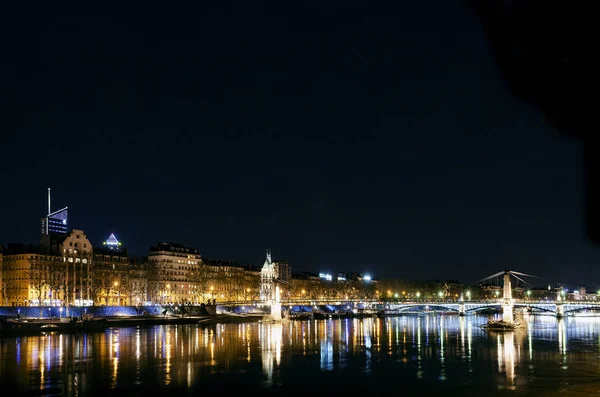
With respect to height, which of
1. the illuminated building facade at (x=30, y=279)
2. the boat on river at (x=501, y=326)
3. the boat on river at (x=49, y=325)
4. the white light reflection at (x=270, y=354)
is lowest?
the boat on river at (x=501, y=326)

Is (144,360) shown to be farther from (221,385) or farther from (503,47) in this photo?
(503,47)

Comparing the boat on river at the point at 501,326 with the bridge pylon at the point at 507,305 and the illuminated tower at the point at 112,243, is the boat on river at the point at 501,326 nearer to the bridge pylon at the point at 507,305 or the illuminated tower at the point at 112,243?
the bridge pylon at the point at 507,305

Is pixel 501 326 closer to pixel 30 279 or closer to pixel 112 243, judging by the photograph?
pixel 30 279

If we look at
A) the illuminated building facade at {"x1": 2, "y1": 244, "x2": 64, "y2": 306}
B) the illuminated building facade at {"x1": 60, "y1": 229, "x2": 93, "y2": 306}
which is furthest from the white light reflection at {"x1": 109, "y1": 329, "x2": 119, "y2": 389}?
the illuminated building facade at {"x1": 60, "y1": 229, "x2": 93, "y2": 306}

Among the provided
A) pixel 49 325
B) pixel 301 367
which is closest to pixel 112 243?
pixel 49 325

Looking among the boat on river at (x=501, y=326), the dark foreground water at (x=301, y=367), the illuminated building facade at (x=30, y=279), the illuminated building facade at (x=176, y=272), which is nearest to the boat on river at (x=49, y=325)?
the dark foreground water at (x=301, y=367)

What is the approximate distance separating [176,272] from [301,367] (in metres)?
148

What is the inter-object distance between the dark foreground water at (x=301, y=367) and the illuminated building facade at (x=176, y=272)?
109 meters

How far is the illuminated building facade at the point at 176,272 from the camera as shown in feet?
593

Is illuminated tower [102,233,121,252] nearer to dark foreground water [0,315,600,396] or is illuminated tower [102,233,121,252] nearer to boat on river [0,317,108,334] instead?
boat on river [0,317,108,334]

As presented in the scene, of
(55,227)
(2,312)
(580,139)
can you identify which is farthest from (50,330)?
(580,139)

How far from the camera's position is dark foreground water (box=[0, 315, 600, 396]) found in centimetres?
3625

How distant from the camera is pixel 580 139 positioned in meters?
8.66

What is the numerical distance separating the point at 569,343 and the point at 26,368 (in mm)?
54831
